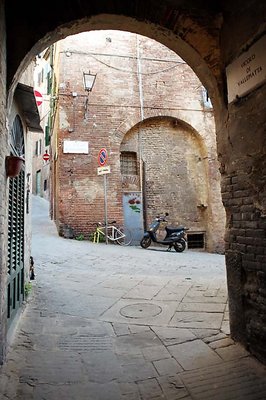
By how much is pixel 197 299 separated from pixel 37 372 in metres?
2.52

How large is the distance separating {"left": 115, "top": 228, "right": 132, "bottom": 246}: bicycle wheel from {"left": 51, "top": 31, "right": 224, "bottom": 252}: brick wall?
54 centimetres

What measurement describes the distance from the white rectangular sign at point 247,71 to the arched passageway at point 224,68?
0.02 metres

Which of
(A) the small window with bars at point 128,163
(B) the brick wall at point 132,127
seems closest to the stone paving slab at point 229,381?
(B) the brick wall at point 132,127

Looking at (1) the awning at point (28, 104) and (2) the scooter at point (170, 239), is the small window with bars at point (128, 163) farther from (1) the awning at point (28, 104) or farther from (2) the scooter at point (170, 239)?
(1) the awning at point (28, 104)

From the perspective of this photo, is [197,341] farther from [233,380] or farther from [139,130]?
[139,130]

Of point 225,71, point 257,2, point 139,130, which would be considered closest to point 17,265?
point 225,71

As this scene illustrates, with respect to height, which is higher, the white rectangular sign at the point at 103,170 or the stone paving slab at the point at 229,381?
the white rectangular sign at the point at 103,170

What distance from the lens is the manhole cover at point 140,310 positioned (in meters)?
3.88

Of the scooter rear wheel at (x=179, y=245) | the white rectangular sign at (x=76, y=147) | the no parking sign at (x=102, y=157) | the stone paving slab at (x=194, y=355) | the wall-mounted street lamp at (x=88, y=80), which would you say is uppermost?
the wall-mounted street lamp at (x=88, y=80)

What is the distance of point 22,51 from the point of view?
2.93 m

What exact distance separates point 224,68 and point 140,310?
3047mm

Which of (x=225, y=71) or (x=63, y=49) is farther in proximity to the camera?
(x=63, y=49)

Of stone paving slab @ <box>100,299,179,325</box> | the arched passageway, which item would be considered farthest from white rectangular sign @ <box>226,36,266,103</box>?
stone paving slab @ <box>100,299,179,325</box>

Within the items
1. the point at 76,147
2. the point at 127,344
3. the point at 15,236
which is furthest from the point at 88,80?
the point at 127,344
